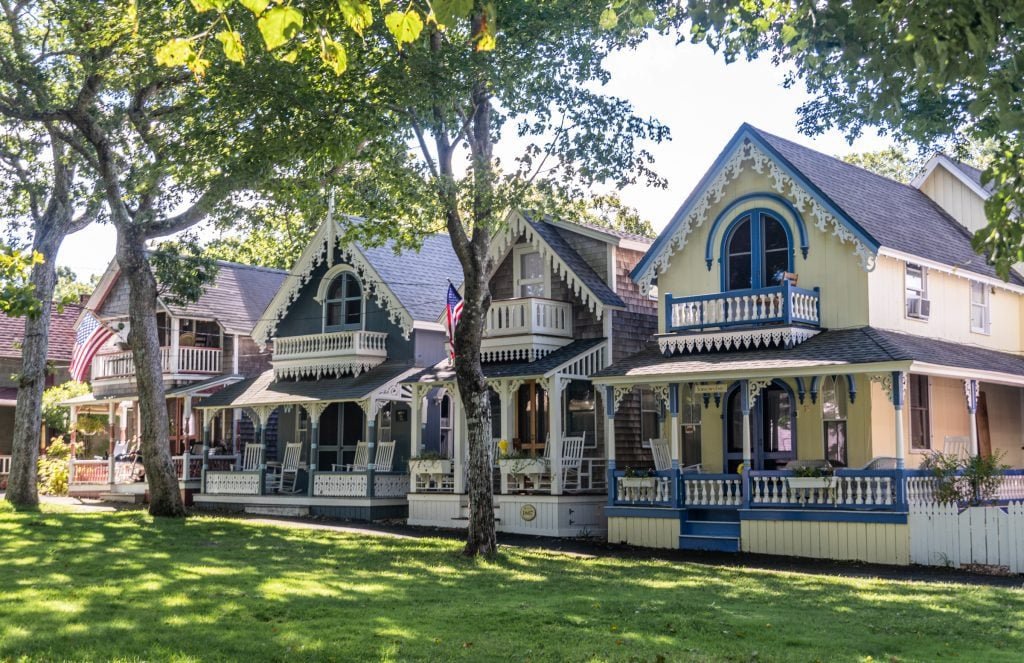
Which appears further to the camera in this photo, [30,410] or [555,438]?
[30,410]

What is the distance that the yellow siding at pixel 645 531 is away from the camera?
23672 mm

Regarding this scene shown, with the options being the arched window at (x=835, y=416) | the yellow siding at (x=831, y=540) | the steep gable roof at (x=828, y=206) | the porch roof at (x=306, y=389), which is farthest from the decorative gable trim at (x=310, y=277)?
the yellow siding at (x=831, y=540)

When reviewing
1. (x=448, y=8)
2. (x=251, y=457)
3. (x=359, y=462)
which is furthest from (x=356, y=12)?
(x=251, y=457)

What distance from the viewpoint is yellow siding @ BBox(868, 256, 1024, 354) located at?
941 inches

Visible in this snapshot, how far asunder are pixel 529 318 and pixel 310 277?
9175mm

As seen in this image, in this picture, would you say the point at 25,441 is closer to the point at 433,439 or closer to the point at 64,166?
the point at 64,166

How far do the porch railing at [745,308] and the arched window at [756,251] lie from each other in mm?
859

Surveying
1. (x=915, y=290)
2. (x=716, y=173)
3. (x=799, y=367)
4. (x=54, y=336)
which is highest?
(x=716, y=173)

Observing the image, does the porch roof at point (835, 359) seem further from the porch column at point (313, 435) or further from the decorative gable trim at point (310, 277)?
the porch column at point (313, 435)

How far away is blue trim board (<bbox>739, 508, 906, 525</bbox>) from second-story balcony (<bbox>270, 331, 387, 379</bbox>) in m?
12.8

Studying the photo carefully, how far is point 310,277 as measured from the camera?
34.1 m

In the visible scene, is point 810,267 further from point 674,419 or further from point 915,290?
point 674,419

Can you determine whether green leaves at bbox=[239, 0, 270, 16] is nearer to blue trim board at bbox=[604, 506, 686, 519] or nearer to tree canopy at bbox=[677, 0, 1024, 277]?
tree canopy at bbox=[677, 0, 1024, 277]

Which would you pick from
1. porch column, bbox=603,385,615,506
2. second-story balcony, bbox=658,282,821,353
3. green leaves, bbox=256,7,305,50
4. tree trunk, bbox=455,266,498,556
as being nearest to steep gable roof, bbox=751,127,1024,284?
second-story balcony, bbox=658,282,821,353
